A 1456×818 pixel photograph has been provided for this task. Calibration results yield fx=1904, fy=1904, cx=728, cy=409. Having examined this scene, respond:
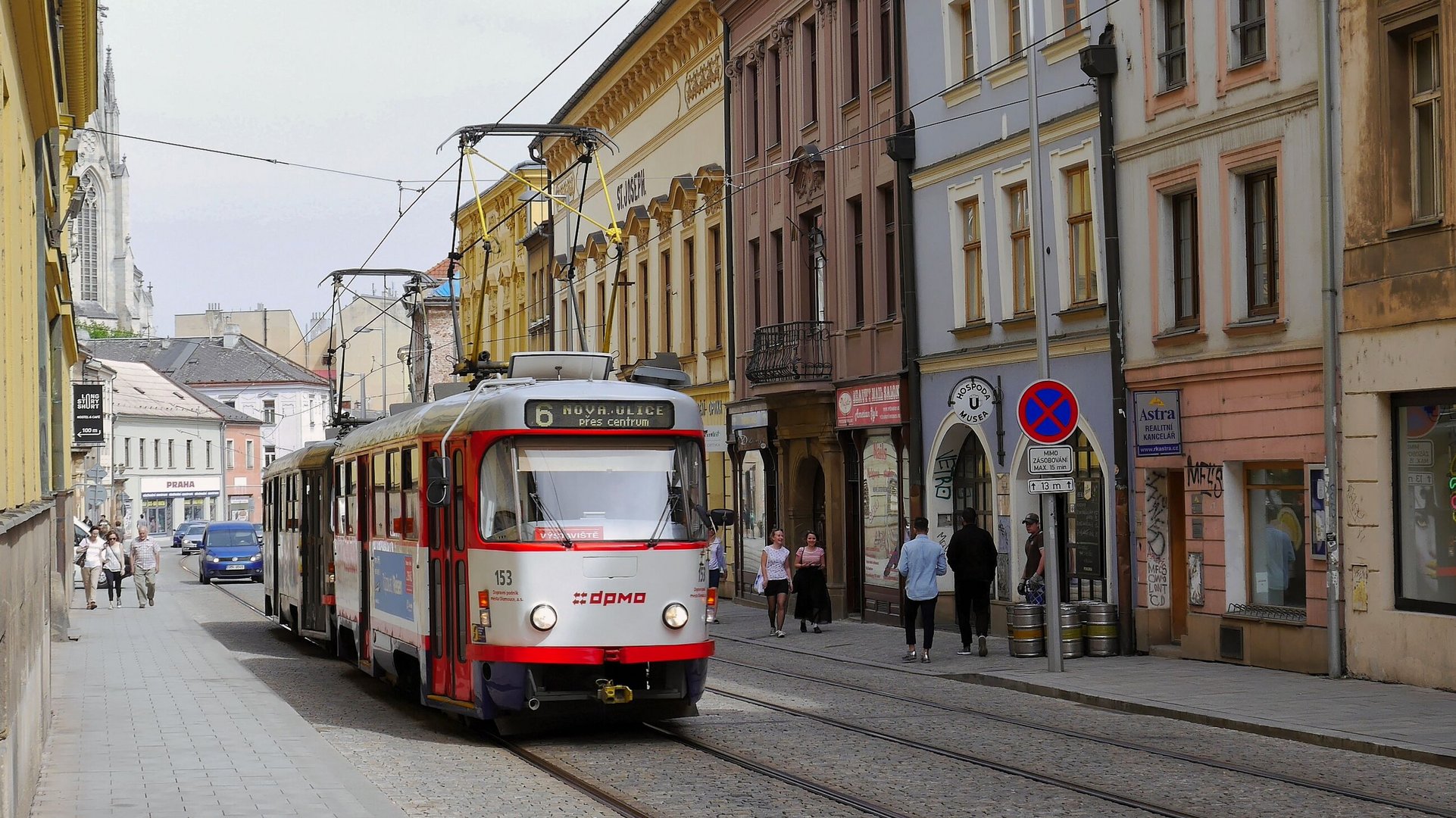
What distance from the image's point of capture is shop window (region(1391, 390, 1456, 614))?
18219mm

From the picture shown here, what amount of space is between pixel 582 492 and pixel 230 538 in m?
47.7

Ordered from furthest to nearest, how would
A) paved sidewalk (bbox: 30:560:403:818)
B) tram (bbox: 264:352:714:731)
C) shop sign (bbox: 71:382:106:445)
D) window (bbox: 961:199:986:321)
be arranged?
shop sign (bbox: 71:382:106:445) → window (bbox: 961:199:986:321) → tram (bbox: 264:352:714:731) → paved sidewalk (bbox: 30:560:403:818)

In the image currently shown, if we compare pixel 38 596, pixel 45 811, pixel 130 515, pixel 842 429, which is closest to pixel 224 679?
pixel 38 596

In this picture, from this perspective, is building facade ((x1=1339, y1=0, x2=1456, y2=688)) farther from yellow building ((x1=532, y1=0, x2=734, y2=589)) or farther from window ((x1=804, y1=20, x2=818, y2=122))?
yellow building ((x1=532, y1=0, x2=734, y2=589))

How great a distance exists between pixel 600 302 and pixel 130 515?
60.1m

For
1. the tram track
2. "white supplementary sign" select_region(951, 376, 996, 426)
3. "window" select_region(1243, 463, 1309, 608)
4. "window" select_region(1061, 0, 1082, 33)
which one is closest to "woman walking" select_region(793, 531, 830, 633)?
"white supplementary sign" select_region(951, 376, 996, 426)

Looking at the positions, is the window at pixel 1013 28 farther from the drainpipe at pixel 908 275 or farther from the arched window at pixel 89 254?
the arched window at pixel 89 254

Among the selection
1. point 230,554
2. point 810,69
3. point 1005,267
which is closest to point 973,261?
point 1005,267

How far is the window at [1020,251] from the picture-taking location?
26719 millimetres

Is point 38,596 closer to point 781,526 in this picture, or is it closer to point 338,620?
point 338,620

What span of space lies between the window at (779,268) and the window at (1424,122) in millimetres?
18629

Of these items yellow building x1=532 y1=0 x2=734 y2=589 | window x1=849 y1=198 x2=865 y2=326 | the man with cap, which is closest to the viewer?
the man with cap

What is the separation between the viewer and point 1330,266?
19609 millimetres

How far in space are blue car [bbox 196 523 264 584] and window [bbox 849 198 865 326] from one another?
104 ft
